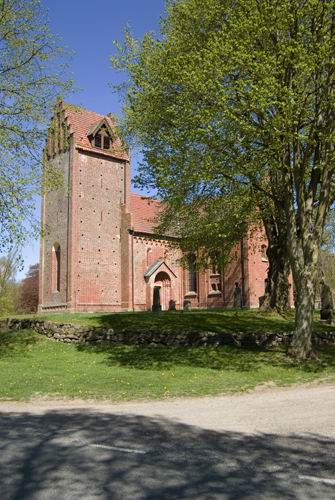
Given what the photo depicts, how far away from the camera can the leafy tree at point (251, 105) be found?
43.9ft

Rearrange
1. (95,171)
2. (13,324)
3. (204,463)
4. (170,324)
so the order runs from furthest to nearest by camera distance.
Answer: (95,171)
(13,324)
(170,324)
(204,463)

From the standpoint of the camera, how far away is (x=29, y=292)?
192 feet

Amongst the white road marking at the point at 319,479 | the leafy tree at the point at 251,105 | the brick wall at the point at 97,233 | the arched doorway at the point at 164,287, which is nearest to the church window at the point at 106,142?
the brick wall at the point at 97,233

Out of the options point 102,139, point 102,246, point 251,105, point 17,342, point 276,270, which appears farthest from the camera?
point 102,139

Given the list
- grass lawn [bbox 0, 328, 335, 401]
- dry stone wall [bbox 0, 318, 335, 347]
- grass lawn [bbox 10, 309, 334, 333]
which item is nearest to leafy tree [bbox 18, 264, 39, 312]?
grass lawn [bbox 10, 309, 334, 333]

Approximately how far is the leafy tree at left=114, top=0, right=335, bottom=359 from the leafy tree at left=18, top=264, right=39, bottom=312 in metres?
43.1

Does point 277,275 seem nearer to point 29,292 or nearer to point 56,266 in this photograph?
point 56,266

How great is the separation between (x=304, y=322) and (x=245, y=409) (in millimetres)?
6239

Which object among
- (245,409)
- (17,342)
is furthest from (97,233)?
(245,409)

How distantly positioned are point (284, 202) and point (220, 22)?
6244 mm

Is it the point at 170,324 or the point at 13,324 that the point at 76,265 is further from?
the point at 170,324

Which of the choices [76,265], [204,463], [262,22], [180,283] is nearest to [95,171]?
[76,265]

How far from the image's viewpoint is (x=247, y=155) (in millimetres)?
14609

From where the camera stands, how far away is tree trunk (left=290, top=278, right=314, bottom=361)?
15.5 m
